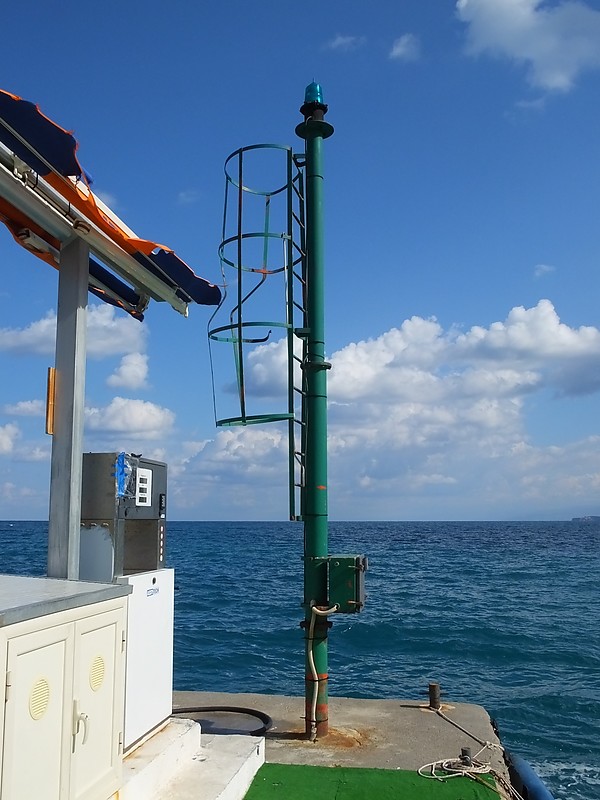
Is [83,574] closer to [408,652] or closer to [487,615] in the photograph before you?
[408,652]

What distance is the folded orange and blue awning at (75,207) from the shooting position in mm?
5105

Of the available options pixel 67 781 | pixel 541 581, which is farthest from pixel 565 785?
pixel 541 581

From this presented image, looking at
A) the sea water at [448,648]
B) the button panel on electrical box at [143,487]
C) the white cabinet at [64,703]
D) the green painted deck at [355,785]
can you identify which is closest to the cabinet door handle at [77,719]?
the white cabinet at [64,703]

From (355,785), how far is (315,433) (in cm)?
337

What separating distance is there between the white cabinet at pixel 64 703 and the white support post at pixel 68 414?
44.0 inches

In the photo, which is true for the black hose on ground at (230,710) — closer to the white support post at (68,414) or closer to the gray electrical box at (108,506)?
the gray electrical box at (108,506)

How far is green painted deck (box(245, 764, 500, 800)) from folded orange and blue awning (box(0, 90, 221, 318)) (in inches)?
179

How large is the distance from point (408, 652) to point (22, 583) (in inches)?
716

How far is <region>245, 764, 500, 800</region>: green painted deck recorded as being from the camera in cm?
649

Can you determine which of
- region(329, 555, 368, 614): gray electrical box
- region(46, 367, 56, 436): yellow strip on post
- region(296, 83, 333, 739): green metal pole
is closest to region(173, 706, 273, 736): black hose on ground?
region(296, 83, 333, 739): green metal pole

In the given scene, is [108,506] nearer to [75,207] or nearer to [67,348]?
[67,348]

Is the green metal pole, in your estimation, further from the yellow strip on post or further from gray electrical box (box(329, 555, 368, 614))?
the yellow strip on post

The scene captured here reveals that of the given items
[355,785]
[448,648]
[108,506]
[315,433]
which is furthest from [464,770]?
[448,648]

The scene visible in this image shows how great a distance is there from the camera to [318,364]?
8359 millimetres
